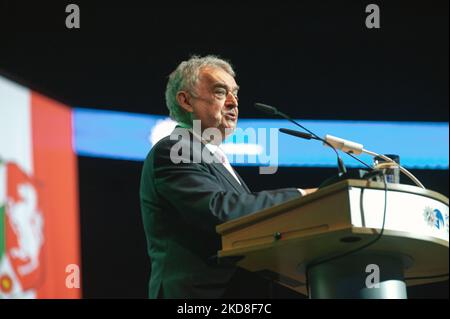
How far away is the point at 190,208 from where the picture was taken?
2.15m

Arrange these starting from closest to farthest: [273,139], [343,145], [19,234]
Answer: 1. [343,145]
2. [19,234]
3. [273,139]

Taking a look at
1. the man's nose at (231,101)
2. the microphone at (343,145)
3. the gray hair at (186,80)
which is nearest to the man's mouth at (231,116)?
the man's nose at (231,101)

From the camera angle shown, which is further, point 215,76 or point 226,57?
point 226,57

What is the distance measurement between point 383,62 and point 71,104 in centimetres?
182

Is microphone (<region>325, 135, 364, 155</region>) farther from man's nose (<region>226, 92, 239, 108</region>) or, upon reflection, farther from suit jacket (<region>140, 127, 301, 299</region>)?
man's nose (<region>226, 92, 239, 108</region>)

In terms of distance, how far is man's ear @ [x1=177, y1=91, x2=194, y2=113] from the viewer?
2.70 metres

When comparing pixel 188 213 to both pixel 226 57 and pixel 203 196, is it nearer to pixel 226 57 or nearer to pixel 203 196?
pixel 203 196

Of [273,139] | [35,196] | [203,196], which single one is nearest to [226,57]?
[273,139]

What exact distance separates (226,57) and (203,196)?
2084 millimetres

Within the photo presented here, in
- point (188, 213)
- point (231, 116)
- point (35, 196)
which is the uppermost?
point (231, 116)

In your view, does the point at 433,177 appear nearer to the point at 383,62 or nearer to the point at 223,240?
the point at 383,62

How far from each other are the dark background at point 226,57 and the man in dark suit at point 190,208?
1504 mm

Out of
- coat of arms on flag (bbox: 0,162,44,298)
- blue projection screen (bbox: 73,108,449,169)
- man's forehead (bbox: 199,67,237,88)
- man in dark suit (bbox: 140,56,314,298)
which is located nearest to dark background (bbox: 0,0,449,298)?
blue projection screen (bbox: 73,108,449,169)
